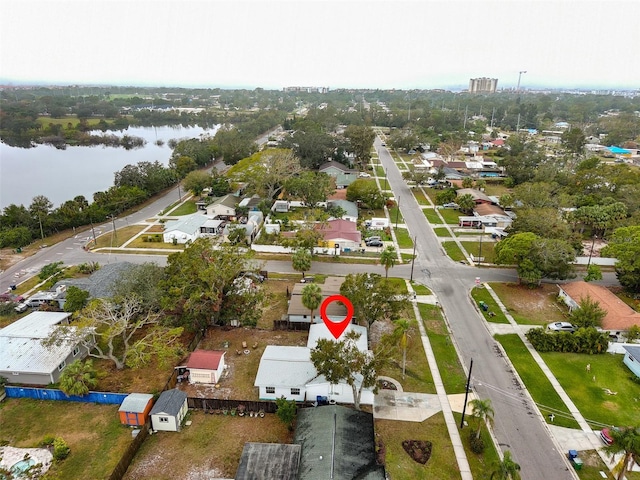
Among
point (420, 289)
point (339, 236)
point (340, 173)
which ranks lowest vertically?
point (420, 289)

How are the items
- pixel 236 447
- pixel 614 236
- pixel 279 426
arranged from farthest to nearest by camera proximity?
pixel 614 236 < pixel 279 426 < pixel 236 447

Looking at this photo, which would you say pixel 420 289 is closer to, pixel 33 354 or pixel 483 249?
pixel 483 249

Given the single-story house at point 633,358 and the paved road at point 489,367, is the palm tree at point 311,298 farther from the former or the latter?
the single-story house at point 633,358

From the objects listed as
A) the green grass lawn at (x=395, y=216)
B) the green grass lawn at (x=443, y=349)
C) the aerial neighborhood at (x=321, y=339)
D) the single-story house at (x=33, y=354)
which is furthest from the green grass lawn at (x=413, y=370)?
the green grass lawn at (x=395, y=216)

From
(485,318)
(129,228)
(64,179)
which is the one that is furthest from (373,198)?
(64,179)

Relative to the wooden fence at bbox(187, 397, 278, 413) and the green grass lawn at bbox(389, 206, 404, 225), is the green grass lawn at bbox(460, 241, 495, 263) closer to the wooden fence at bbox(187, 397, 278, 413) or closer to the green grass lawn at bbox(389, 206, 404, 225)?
the green grass lawn at bbox(389, 206, 404, 225)

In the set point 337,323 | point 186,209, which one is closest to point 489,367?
point 337,323

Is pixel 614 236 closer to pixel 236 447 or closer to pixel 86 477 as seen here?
pixel 236 447
